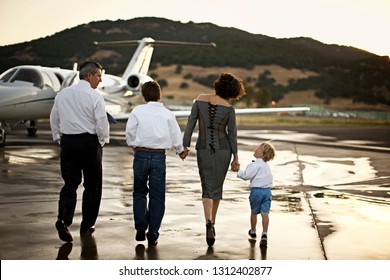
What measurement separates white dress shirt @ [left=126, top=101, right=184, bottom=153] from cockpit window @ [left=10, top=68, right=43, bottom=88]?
1605 centimetres

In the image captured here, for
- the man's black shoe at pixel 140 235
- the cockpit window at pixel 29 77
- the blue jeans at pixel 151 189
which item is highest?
the cockpit window at pixel 29 77

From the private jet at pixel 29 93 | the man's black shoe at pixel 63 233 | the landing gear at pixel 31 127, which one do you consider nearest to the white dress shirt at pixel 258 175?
the man's black shoe at pixel 63 233

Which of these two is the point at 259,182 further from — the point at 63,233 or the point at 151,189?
the point at 63,233

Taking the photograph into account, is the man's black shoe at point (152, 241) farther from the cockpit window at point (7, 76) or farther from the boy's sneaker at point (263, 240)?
the cockpit window at point (7, 76)

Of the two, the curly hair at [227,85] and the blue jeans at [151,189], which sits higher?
the curly hair at [227,85]

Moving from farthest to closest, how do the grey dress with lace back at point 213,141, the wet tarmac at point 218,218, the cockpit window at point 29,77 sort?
the cockpit window at point 29,77
the grey dress with lace back at point 213,141
the wet tarmac at point 218,218

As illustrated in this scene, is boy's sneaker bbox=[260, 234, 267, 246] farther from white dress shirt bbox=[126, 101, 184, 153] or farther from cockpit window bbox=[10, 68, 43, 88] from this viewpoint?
cockpit window bbox=[10, 68, 43, 88]

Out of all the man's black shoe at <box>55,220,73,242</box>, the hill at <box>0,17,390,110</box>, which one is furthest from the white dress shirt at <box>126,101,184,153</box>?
the hill at <box>0,17,390,110</box>

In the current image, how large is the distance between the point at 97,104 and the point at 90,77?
35 centimetres

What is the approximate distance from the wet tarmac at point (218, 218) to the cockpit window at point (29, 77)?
676cm

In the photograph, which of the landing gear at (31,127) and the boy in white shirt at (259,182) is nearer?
the boy in white shirt at (259,182)

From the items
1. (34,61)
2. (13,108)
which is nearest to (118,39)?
(34,61)

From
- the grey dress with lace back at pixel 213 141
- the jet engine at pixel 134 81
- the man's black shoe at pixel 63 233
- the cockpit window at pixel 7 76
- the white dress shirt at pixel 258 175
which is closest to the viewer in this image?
the man's black shoe at pixel 63 233

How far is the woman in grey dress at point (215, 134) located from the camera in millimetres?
8180
